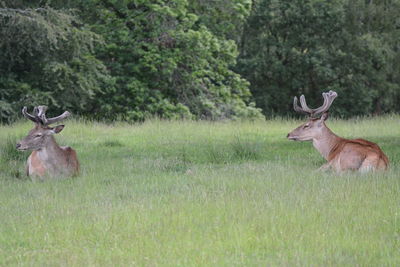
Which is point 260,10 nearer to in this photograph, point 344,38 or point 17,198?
point 344,38

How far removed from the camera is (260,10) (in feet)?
115

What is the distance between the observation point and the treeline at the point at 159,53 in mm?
22031

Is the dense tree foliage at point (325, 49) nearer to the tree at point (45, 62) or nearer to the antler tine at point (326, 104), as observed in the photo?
the tree at point (45, 62)

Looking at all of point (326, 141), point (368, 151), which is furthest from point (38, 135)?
point (368, 151)

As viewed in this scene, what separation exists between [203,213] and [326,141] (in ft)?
14.3

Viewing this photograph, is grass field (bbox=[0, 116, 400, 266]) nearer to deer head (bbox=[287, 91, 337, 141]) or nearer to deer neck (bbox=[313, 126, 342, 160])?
deer neck (bbox=[313, 126, 342, 160])

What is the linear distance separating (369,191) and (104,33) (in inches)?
689

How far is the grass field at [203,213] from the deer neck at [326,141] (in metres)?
0.25

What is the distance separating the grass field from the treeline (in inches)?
395

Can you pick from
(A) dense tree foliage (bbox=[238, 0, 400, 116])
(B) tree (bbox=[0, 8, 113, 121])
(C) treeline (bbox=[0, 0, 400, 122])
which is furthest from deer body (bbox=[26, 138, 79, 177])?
(A) dense tree foliage (bbox=[238, 0, 400, 116])

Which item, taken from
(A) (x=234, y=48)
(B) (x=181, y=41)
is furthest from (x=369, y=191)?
(A) (x=234, y=48)

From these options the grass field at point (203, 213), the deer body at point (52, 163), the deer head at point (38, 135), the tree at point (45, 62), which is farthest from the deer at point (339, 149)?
the tree at point (45, 62)

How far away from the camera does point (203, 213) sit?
7324 mm

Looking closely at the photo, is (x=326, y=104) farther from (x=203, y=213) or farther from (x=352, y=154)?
(x=203, y=213)
